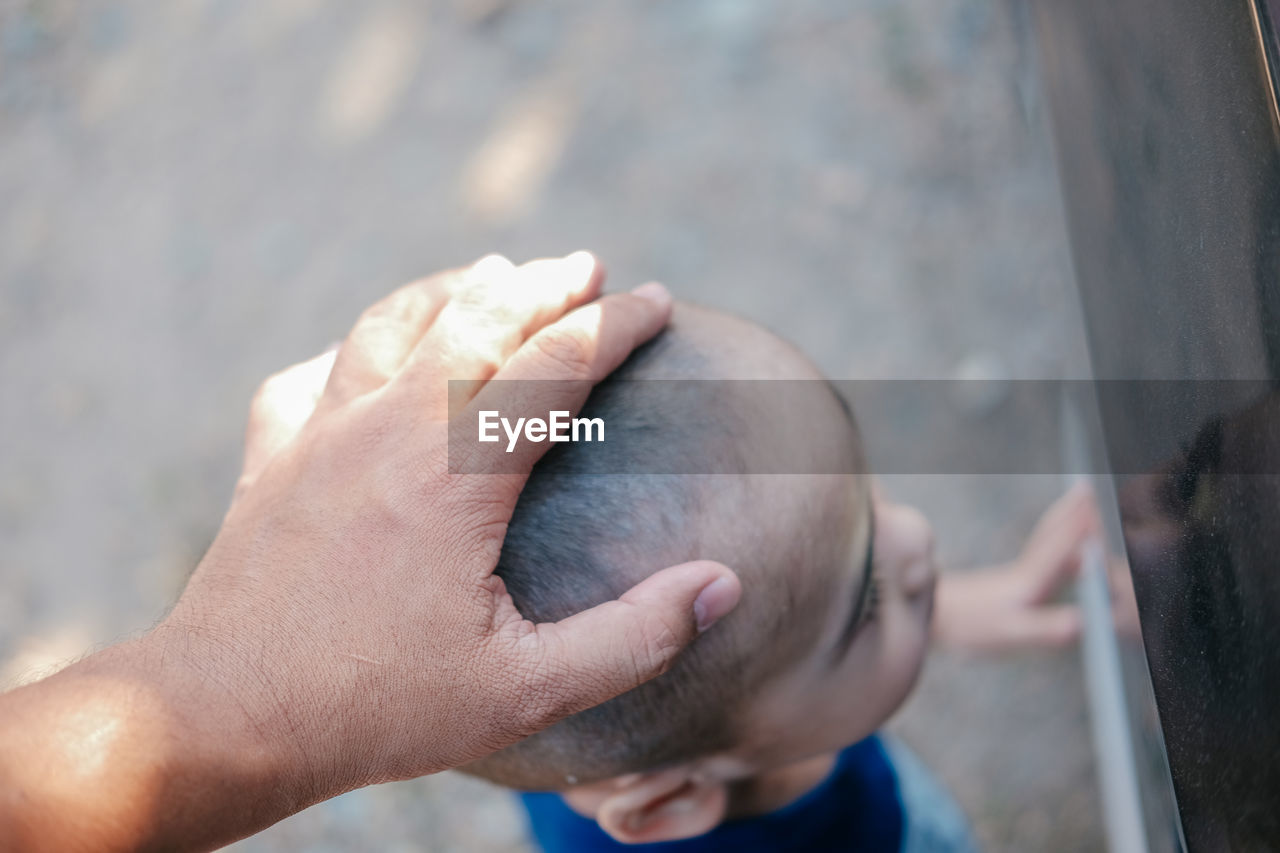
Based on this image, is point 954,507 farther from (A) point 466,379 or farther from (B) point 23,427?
(B) point 23,427

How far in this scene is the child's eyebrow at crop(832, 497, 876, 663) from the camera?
1.14 metres

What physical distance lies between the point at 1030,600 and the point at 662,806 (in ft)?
3.67

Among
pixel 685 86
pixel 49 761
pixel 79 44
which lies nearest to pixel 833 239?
pixel 685 86

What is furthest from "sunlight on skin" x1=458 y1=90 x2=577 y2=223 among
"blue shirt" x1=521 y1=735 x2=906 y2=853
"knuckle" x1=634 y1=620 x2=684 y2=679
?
"knuckle" x1=634 y1=620 x2=684 y2=679

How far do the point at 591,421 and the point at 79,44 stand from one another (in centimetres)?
302

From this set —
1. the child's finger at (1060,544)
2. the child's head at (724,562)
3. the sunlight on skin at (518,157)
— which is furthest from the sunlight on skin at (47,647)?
the child's finger at (1060,544)

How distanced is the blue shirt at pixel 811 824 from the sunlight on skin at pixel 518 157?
1726 mm

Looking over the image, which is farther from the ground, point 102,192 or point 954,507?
point 102,192

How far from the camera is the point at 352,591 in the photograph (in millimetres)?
852

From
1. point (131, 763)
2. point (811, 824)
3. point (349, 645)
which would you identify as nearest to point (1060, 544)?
point (811, 824)

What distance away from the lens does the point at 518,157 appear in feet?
8.93

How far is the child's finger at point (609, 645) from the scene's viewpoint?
2.77 ft

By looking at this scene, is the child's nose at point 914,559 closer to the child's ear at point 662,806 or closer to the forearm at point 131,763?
the child's ear at point 662,806

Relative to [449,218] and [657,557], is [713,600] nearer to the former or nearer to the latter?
[657,557]
